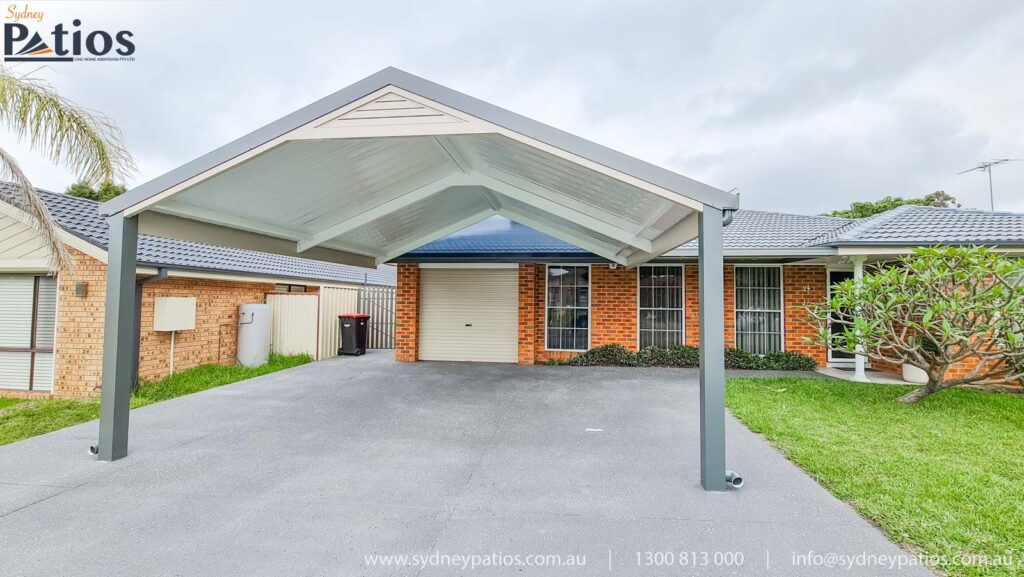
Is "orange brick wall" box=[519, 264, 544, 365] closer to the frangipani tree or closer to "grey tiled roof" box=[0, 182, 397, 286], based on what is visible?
"grey tiled roof" box=[0, 182, 397, 286]

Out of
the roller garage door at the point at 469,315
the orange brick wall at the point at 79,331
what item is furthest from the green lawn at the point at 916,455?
the orange brick wall at the point at 79,331

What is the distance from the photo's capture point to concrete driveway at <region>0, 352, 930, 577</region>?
270 centimetres

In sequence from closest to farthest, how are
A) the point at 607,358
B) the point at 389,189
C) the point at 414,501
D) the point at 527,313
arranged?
the point at 414,501, the point at 389,189, the point at 607,358, the point at 527,313

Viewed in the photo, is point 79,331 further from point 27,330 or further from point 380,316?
point 380,316

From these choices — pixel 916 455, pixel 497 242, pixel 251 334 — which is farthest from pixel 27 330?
pixel 916 455

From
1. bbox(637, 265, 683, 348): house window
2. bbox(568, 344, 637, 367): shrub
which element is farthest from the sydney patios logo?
bbox(637, 265, 683, 348): house window

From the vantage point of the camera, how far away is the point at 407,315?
10.8m

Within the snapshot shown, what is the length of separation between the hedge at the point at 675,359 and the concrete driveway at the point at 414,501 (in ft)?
12.9

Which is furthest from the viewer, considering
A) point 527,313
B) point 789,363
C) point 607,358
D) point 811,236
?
point 527,313

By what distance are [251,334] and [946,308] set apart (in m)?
12.0

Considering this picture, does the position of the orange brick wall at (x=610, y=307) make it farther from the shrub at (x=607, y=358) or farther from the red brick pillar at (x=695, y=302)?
the shrub at (x=607, y=358)

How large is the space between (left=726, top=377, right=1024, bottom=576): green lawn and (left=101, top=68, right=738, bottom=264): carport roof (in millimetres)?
2494

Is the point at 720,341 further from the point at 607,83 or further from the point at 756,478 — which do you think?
the point at 607,83

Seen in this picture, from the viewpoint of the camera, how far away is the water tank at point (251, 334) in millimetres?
9859
